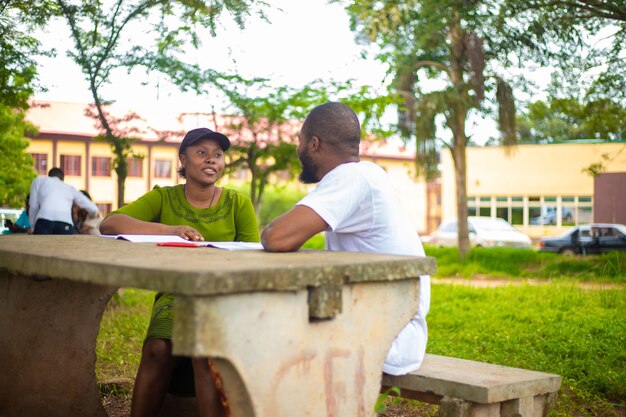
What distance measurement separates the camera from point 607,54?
8.09 m

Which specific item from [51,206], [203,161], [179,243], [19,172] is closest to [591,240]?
[19,172]

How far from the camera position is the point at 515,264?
640 inches

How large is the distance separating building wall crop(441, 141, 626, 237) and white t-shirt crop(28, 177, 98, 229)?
28226mm

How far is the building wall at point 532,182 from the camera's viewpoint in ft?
122

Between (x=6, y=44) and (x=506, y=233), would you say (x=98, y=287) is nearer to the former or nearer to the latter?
(x=6, y=44)

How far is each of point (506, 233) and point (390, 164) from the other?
67.8 ft

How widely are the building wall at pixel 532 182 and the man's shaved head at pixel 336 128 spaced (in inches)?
1328

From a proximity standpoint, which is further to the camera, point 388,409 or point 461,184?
point 461,184

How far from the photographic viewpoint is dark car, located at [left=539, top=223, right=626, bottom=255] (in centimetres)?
2356

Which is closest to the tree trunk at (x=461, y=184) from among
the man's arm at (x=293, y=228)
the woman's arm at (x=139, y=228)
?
the woman's arm at (x=139, y=228)

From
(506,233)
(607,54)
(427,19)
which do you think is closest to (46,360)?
(427,19)

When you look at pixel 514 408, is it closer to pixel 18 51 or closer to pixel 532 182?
pixel 18 51

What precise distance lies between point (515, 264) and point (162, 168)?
24950mm

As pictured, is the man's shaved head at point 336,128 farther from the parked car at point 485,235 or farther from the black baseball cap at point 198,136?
the parked car at point 485,235
